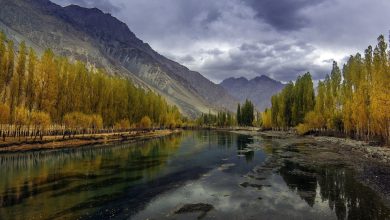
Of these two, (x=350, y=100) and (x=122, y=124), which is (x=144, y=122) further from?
(x=350, y=100)

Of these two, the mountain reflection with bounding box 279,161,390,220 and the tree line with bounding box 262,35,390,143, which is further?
the tree line with bounding box 262,35,390,143

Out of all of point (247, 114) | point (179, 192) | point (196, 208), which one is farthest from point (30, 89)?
point (247, 114)

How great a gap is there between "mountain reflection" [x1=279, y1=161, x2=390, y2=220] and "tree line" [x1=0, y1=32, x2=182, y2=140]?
4853cm

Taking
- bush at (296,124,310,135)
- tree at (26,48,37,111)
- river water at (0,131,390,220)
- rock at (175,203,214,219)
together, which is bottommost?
rock at (175,203,214,219)

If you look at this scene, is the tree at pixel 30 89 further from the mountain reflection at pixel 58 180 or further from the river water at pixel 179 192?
the river water at pixel 179 192

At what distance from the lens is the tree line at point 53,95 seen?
5829 cm

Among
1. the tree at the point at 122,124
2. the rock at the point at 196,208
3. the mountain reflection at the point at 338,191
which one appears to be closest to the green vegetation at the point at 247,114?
the tree at the point at 122,124

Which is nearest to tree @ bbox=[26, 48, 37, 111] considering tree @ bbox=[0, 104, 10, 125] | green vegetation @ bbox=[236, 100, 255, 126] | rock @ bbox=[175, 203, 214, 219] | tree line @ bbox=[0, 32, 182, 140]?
tree line @ bbox=[0, 32, 182, 140]

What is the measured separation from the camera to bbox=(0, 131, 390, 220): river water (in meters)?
18.7

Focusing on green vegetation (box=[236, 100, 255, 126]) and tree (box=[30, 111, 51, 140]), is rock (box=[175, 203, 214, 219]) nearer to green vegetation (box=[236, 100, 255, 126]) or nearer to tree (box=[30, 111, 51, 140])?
tree (box=[30, 111, 51, 140])

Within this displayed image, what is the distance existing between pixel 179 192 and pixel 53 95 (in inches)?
2079

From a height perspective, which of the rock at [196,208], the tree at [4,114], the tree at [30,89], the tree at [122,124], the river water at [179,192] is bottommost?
the rock at [196,208]

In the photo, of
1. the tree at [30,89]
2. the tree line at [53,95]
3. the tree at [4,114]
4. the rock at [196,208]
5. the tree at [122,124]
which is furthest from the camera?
the tree at [122,124]

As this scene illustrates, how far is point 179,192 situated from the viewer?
81.0 feet
